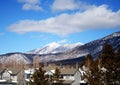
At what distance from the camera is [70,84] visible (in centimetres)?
10119

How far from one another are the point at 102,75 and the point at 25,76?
4850cm

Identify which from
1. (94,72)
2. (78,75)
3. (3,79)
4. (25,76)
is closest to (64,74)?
(78,75)

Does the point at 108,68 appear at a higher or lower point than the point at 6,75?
lower

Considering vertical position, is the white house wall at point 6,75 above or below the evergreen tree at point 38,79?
above

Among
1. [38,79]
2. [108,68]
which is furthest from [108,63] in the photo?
[38,79]

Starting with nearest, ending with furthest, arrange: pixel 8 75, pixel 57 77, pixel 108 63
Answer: pixel 108 63
pixel 57 77
pixel 8 75

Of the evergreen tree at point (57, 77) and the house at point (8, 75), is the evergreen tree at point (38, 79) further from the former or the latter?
the house at point (8, 75)

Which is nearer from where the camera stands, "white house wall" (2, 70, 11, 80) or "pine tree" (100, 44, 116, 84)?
"pine tree" (100, 44, 116, 84)

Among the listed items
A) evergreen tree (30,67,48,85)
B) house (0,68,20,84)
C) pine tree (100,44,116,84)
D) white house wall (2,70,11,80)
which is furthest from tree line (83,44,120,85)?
white house wall (2,70,11,80)

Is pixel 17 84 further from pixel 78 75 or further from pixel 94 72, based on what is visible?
pixel 94 72

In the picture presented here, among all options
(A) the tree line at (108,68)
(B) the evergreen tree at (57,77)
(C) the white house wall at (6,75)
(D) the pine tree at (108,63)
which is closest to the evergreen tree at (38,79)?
(A) the tree line at (108,68)

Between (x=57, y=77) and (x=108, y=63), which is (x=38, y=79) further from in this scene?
(x=57, y=77)

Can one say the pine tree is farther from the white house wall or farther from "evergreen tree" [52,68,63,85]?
the white house wall

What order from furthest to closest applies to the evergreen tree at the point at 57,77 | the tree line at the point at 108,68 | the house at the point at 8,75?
the house at the point at 8,75 < the evergreen tree at the point at 57,77 < the tree line at the point at 108,68
